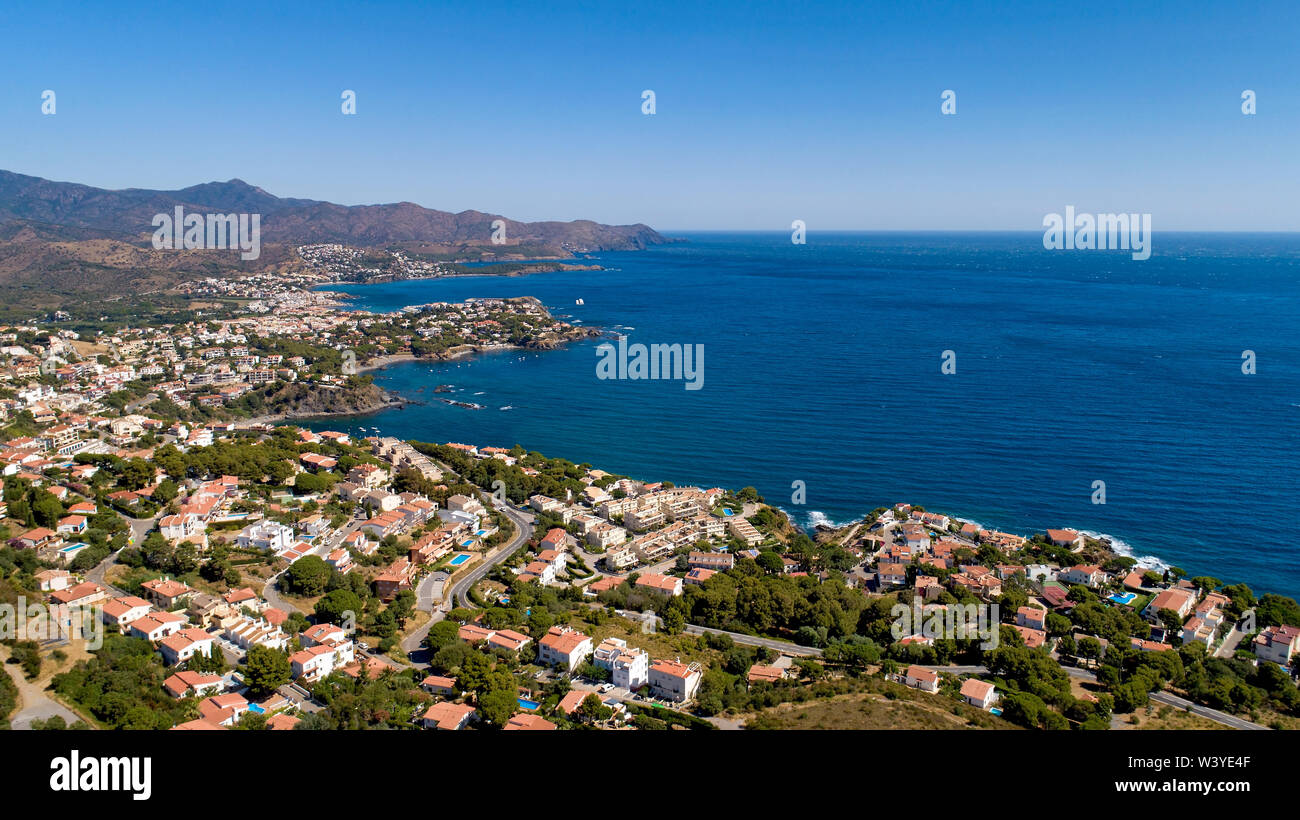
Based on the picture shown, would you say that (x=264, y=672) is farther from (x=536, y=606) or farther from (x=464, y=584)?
(x=464, y=584)

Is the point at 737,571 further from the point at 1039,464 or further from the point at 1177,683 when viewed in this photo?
the point at 1039,464

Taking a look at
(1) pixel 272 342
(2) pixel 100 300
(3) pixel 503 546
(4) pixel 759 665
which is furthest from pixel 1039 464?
(2) pixel 100 300

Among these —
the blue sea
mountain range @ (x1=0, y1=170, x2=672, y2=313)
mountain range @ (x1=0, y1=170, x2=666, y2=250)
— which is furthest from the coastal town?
mountain range @ (x1=0, y1=170, x2=666, y2=250)

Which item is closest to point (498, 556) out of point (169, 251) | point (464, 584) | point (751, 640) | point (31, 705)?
point (464, 584)

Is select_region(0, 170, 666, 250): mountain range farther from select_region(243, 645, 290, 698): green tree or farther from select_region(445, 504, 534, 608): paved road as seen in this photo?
select_region(243, 645, 290, 698): green tree

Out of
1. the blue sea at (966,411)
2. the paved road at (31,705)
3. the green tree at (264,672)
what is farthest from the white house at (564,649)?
the blue sea at (966,411)
